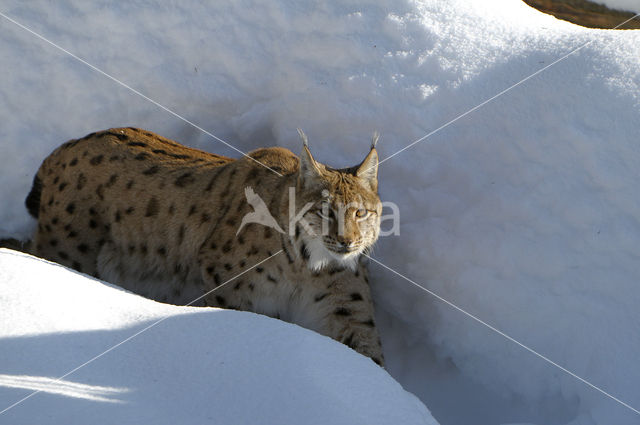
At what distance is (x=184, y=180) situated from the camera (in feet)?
15.1

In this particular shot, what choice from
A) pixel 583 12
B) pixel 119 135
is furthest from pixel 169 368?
pixel 583 12

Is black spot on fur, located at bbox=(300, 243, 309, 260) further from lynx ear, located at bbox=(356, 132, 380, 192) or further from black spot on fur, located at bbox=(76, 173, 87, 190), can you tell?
black spot on fur, located at bbox=(76, 173, 87, 190)

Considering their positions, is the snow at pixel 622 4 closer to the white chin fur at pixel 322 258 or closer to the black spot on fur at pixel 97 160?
the white chin fur at pixel 322 258

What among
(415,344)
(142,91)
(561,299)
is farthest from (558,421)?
(142,91)

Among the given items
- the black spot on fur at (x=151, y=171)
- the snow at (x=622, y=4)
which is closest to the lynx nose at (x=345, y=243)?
the black spot on fur at (x=151, y=171)

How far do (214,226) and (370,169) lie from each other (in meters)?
1.02

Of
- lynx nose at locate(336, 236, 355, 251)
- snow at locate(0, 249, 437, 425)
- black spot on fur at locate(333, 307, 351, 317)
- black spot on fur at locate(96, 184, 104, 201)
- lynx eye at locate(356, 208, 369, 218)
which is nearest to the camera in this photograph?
snow at locate(0, 249, 437, 425)

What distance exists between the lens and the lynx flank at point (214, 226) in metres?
4.09

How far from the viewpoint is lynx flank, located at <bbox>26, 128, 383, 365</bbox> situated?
409 centimetres

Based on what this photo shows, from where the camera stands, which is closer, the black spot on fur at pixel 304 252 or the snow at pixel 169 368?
the snow at pixel 169 368

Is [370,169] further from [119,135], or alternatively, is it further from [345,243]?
[119,135]

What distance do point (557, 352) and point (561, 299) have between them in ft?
0.90

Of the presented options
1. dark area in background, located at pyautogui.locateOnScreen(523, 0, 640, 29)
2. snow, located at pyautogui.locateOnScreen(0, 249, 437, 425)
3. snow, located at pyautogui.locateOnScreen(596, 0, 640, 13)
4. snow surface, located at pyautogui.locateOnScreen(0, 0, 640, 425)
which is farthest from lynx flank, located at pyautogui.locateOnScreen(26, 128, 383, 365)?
snow, located at pyautogui.locateOnScreen(596, 0, 640, 13)

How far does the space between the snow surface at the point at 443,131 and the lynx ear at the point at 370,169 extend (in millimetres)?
337
